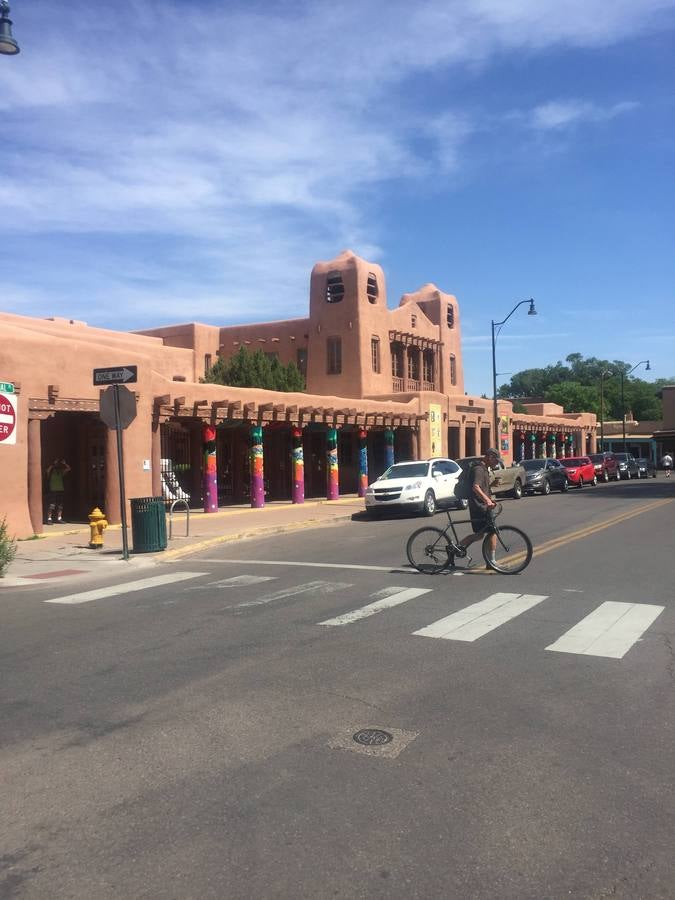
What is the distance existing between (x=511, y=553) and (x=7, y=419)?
11.6 metres

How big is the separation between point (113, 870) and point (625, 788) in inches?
105

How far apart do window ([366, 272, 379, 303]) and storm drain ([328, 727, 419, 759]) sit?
37.6 m

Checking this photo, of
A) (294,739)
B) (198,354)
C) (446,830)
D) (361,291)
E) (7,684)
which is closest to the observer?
(446,830)

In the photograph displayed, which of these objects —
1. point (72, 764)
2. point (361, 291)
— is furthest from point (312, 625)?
point (361, 291)

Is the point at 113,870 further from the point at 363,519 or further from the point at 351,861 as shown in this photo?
the point at 363,519

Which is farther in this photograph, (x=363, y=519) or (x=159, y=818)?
(x=363, y=519)

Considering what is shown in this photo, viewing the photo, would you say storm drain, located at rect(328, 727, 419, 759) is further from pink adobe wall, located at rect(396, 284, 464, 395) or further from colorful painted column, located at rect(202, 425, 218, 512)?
pink adobe wall, located at rect(396, 284, 464, 395)

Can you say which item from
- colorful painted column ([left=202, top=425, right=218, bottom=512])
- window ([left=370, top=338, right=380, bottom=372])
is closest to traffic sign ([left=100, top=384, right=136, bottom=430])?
colorful painted column ([left=202, top=425, right=218, bottom=512])

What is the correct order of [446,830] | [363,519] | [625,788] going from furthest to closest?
1. [363,519]
2. [625,788]
3. [446,830]

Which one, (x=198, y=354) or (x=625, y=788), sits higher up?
(x=198, y=354)

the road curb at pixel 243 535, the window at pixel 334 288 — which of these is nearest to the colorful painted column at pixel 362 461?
the road curb at pixel 243 535

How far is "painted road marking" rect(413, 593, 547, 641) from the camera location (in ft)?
26.6

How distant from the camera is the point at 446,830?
3.97 metres

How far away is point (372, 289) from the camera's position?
138ft
